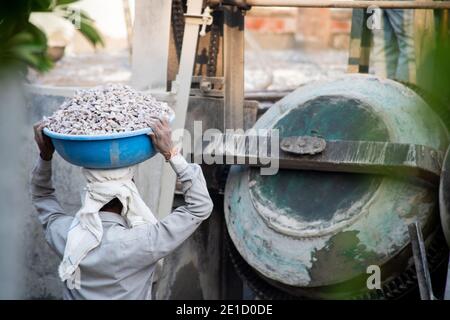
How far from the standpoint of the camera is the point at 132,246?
255 cm

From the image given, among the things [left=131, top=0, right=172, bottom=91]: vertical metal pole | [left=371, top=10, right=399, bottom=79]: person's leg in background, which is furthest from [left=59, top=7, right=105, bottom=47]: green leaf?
[left=371, top=10, right=399, bottom=79]: person's leg in background

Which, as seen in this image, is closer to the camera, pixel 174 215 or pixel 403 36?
pixel 174 215

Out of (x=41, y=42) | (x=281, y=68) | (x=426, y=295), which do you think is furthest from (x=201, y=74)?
(x=281, y=68)

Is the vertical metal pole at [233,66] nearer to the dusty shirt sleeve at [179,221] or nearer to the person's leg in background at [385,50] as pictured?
the dusty shirt sleeve at [179,221]

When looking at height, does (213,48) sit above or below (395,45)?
above

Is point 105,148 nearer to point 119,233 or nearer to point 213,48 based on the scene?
point 119,233

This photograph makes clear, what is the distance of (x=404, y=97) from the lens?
157 inches

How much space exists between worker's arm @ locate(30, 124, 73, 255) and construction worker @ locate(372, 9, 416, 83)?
317 centimetres

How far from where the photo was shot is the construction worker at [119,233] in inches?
101

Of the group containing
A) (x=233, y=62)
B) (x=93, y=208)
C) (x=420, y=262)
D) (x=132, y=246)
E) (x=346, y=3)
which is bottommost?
(x=420, y=262)

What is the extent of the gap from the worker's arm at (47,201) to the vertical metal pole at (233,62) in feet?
5.37

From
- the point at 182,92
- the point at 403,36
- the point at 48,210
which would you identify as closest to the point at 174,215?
the point at 48,210

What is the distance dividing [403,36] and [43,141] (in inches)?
145
